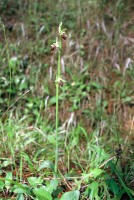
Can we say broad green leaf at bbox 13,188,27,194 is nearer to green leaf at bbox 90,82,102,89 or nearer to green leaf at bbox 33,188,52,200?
green leaf at bbox 33,188,52,200

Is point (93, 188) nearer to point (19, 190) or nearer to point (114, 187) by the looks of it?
point (114, 187)

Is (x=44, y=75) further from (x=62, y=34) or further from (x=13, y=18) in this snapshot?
(x=62, y=34)

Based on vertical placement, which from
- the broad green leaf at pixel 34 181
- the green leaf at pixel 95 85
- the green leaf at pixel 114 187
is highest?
the green leaf at pixel 95 85

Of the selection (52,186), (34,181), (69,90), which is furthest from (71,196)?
(69,90)

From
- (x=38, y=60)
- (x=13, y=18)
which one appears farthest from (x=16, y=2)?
(x=38, y=60)

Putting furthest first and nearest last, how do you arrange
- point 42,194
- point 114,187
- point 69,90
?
point 69,90 → point 114,187 → point 42,194

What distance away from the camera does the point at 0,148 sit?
205 cm

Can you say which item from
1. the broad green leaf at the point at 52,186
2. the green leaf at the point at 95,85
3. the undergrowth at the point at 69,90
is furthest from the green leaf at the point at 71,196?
the green leaf at the point at 95,85

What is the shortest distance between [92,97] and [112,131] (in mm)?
515

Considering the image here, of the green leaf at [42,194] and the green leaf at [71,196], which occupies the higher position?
the green leaf at [42,194]

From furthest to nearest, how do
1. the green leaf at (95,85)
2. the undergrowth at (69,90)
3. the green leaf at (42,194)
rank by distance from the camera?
1. the green leaf at (95,85)
2. the undergrowth at (69,90)
3. the green leaf at (42,194)

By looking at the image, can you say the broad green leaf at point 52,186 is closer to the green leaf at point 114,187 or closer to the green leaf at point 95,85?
the green leaf at point 114,187

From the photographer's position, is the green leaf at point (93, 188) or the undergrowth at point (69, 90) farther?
the undergrowth at point (69, 90)

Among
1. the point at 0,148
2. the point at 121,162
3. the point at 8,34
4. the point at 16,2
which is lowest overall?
the point at 121,162
